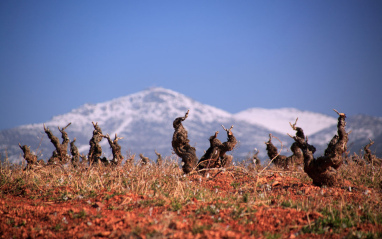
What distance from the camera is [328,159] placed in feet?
30.7

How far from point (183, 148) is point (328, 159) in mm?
5227

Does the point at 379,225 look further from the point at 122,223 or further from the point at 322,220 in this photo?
the point at 122,223

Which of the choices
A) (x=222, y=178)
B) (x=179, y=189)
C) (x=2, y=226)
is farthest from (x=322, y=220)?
(x=2, y=226)

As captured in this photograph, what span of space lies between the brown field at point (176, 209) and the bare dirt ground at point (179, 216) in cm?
2

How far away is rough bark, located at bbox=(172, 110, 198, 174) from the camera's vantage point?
11.9m

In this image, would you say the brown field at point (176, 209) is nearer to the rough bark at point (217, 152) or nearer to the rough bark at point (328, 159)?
the rough bark at point (328, 159)

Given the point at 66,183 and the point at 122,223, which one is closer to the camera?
the point at 122,223

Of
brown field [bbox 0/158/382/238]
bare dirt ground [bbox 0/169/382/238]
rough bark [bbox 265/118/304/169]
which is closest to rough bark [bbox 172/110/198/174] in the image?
brown field [bbox 0/158/382/238]

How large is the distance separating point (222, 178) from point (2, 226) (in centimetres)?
678

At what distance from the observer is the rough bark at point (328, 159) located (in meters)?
9.45

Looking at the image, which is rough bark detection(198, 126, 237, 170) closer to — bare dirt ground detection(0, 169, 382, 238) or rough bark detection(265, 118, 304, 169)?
bare dirt ground detection(0, 169, 382, 238)

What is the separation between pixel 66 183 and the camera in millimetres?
9938

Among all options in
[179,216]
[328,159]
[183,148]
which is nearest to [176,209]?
[179,216]

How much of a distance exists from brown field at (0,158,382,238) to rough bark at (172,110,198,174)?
3.73 feet
